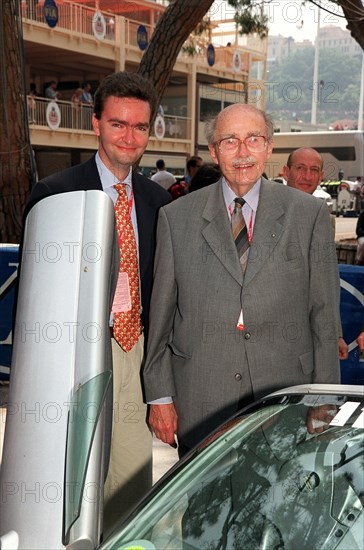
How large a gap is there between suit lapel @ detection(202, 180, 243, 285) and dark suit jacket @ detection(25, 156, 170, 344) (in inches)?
13.1

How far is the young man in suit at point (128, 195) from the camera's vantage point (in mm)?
3037

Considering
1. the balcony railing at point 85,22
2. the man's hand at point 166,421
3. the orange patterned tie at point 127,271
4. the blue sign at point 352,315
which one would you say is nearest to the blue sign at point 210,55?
the balcony railing at point 85,22

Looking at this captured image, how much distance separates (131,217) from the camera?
123 inches

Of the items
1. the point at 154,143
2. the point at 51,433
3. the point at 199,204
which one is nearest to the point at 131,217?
the point at 199,204

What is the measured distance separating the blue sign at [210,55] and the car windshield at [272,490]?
36.0 m

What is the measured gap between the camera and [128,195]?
3.13 m

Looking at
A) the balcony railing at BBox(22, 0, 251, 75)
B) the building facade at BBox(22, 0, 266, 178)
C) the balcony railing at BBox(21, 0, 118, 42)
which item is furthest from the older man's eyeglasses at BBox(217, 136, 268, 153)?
the balcony railing at BBox(21, 0, 118, 42)

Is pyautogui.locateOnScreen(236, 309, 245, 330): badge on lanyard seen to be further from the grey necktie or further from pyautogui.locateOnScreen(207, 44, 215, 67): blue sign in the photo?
pyautogui.locateOnScreen(207, 44, 215, 67): blue sign

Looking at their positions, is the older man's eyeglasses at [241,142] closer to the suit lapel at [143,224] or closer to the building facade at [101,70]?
the suit lapel at [143,224]

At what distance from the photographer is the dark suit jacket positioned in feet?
9.88

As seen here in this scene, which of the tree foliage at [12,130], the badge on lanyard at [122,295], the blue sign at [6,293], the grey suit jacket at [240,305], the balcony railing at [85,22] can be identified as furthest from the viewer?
the balcony railing at [85,22]

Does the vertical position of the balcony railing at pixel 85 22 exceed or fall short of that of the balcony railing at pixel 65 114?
it exceeds it

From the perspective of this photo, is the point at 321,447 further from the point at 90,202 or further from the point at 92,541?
the point at 90,202

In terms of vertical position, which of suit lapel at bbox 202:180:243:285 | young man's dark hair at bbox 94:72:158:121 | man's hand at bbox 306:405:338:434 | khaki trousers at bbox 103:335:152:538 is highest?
young man's dark hair at bbox 94:72:158:121
